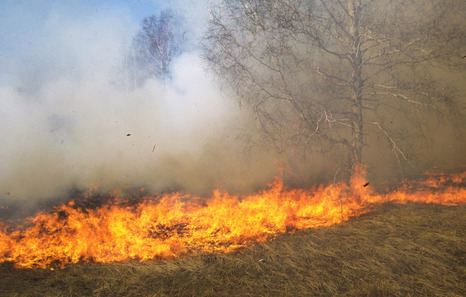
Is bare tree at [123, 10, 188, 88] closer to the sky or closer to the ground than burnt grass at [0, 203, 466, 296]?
closer to the sky

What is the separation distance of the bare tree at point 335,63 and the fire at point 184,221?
1022mm

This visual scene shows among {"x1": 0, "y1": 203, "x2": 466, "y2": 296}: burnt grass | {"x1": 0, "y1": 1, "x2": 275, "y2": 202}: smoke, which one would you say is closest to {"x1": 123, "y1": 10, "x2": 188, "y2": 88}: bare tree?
{"x1": 0, "y1": 1, "x2": 275, "y2": 202}: smoke

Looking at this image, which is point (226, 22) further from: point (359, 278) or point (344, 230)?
point (359, 278)

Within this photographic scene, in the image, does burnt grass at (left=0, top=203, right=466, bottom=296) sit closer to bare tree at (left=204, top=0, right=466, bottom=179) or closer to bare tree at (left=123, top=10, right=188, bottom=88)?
bare tree at (left=204, top=0, right=466, bottom=179)

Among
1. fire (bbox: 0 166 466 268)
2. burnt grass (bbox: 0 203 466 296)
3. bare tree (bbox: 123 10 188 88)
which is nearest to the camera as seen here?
burnt grass (bbox: 0 203 466 296)

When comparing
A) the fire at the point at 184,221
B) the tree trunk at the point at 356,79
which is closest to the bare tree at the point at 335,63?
the tree trunk at the point at 356,79

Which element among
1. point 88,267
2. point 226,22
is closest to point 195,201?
point 88,267

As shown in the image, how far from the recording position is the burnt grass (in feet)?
11.1

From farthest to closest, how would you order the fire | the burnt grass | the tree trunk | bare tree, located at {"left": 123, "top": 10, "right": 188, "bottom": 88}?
1. bare tree, located at {"left": 123, "top": 10, "right": 188, "bottom": 88}
2. the tree trunk
3. the fire
4. the burnt grass

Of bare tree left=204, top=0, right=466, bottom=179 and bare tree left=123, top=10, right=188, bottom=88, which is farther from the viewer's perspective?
bare tree left=123, top=10, right=188, bottom=88

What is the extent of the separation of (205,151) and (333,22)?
414 centimetres

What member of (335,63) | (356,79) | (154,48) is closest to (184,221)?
(356,79)

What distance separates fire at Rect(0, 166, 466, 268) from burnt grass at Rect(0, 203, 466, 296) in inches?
10.7

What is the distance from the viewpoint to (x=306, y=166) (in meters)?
7.87
